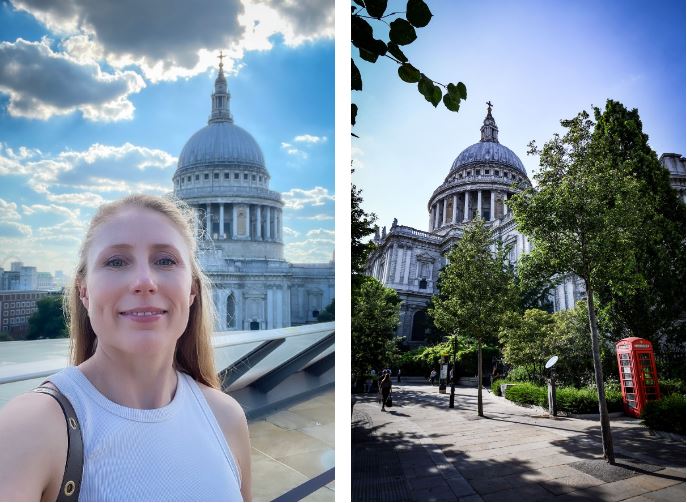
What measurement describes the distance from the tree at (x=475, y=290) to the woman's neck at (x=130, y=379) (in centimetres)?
188

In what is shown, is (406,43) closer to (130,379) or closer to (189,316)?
(189,316)

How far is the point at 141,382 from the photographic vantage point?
5.31 feet

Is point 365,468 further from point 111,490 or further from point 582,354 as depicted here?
point 111,490

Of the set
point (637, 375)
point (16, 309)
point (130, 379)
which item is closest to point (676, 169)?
point (637, 375)

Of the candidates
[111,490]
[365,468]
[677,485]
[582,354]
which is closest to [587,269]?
[582,354]

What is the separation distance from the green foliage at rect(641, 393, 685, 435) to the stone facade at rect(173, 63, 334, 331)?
1606 mm

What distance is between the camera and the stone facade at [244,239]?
249 centimetres

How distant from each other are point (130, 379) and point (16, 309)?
0.71 meters

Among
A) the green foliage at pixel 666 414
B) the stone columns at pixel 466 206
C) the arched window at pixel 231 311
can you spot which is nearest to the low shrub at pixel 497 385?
the green foliage at pixel 666 414

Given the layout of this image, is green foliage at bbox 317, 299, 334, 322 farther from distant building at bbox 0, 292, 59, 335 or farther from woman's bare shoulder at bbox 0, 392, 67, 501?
woman's bare shoulder at bbox 0, 392, 67, 501

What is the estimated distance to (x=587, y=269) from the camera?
9.83 ft

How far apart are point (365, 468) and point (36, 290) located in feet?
5.29

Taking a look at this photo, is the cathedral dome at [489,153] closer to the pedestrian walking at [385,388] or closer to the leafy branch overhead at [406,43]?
the leafy branch overhead at [406,43]

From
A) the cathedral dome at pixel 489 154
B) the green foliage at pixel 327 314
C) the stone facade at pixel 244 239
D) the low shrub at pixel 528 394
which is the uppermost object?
the cathedral dome at pixel 489 154
